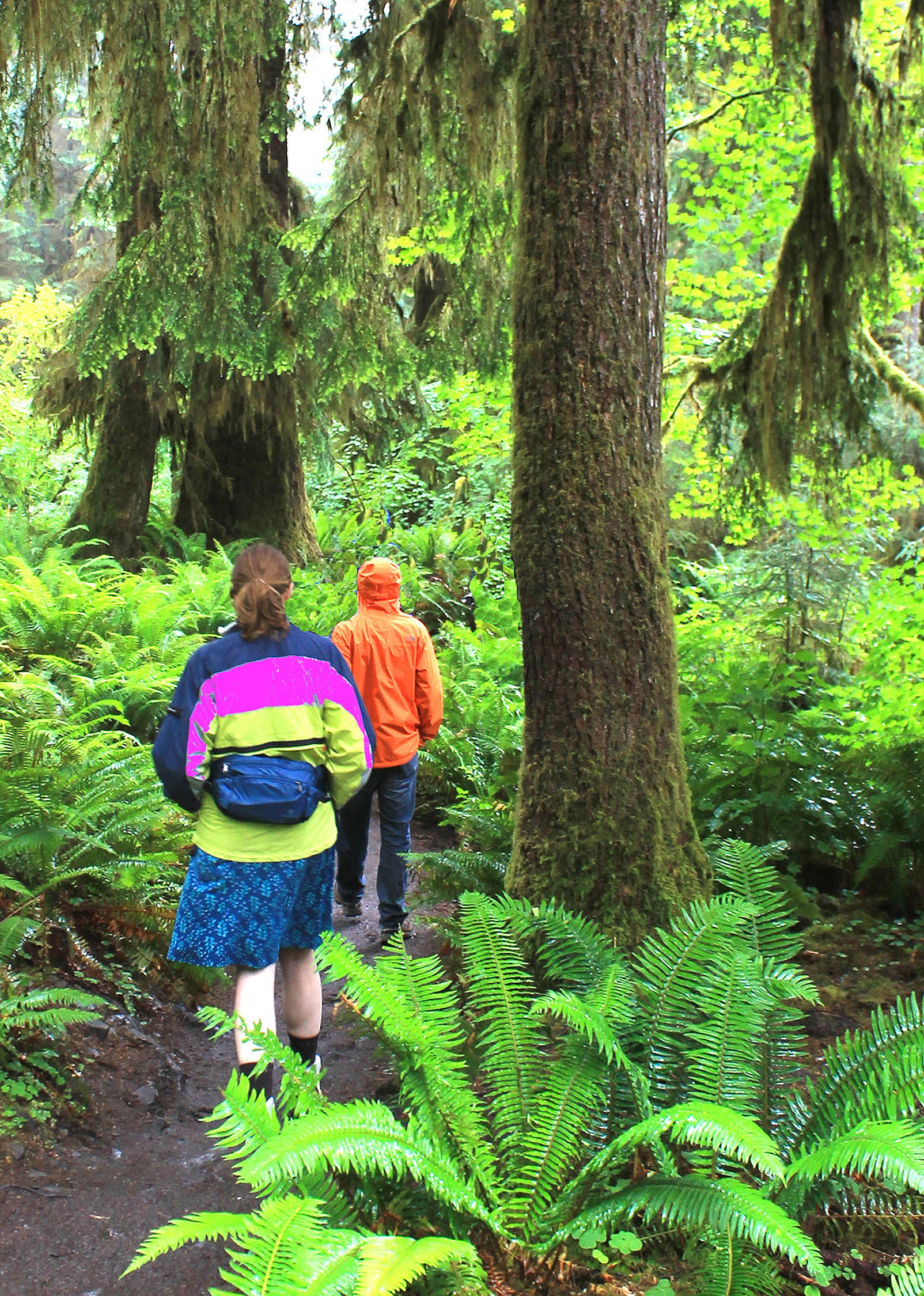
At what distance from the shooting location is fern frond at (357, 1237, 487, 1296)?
5.97 ft

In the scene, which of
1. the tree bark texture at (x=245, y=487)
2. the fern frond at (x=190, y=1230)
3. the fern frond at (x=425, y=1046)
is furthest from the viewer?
the tree bark texture at (x=245, y=487)

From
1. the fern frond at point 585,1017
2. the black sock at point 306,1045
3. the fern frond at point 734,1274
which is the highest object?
the fern frond at point 585,1017

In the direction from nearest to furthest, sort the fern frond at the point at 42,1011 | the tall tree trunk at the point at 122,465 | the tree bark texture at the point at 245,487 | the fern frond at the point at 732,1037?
1. the fern frond at the point at 732,1037
2. the fern frond at the point at 42,1011
3. the tall tree trunk at the point at 122,465
4. the tree bark texture at the point at 245,487

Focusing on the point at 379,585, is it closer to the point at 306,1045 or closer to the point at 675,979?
the point at 306,1045

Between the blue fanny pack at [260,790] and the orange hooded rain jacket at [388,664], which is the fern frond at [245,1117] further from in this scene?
the orange hooded rain jacket at [388,664]

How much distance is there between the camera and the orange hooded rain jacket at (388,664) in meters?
4.89

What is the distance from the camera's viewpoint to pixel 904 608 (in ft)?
15.7

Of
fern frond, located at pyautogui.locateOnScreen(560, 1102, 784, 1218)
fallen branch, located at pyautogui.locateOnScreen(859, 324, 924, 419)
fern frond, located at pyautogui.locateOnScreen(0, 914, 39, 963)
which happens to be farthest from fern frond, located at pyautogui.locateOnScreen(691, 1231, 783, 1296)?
fallen branch, located at pyautogui.locateOnScreen(859, 324, 924, 419)

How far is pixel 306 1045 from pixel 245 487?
327 inches

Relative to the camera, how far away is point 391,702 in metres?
4.89

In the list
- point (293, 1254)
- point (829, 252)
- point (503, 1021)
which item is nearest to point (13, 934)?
point (503, 1021)

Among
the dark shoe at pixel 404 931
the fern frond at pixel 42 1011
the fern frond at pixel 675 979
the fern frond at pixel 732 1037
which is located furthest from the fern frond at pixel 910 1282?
the dark shoe at pixel 404 931

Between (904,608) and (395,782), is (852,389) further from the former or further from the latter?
(395,782)

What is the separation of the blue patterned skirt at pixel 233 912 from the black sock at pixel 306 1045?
0.47 meters
